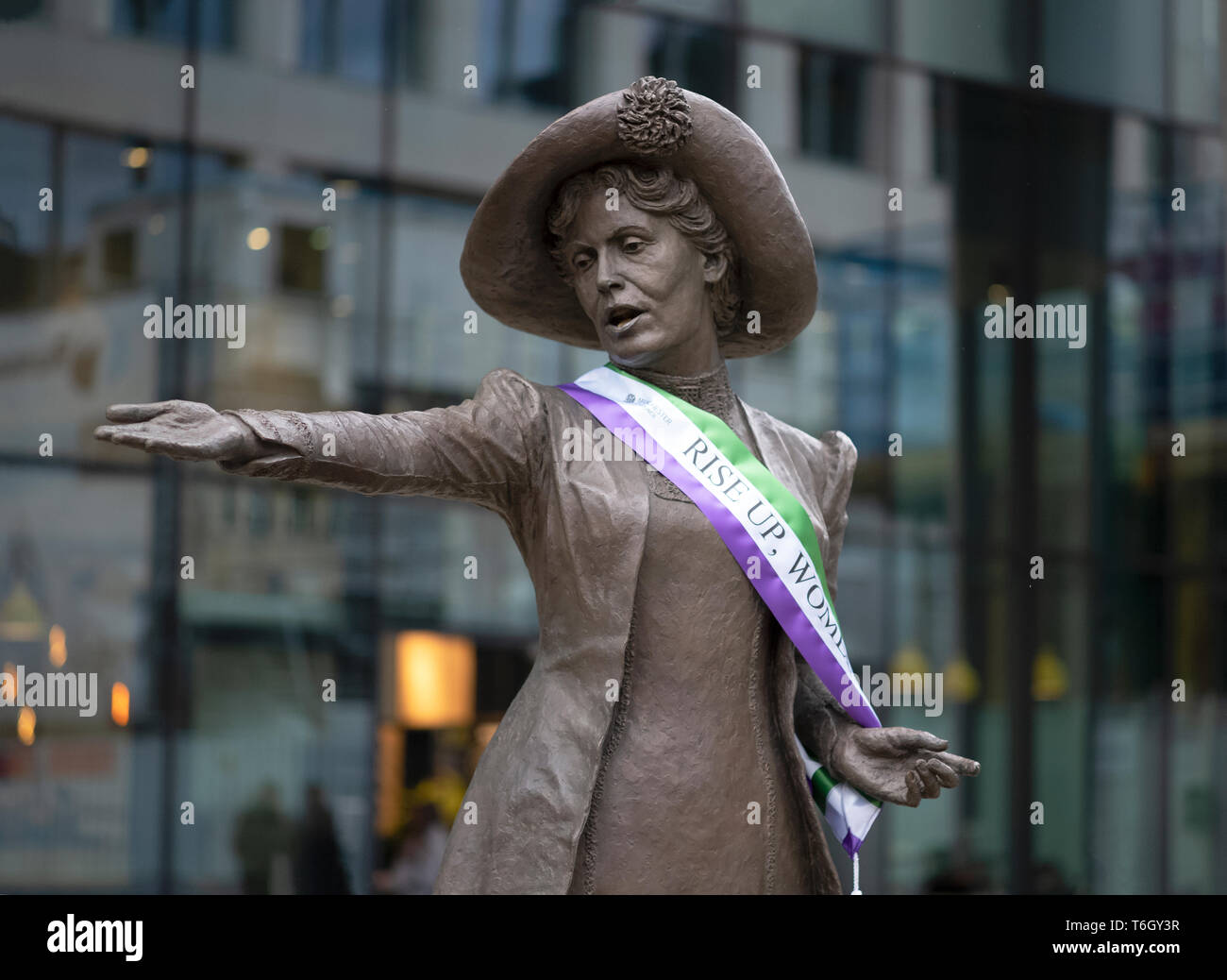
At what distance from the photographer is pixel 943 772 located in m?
3.71

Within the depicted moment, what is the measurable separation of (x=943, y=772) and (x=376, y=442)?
1473 millimetres

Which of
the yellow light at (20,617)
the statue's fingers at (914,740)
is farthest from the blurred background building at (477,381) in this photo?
the statue's fingers at (914,740)

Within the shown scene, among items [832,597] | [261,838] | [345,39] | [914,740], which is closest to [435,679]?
[261,838]

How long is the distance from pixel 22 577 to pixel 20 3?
356 cm

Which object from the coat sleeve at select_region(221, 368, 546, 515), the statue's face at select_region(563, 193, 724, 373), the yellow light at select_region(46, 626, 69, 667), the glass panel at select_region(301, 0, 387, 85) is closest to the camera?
the coat sleeve at select_region(221, 368, 546, 515)

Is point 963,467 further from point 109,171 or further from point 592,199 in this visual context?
point 592,199

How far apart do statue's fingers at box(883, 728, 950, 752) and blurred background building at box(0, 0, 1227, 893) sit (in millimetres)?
6657

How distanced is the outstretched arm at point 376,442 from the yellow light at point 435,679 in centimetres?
679

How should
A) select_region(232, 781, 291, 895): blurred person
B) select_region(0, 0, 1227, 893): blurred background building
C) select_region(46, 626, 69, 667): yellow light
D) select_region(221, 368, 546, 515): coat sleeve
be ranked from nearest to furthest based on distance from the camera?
1. select_region(221, 368, 546, 515): coat sleeve
2. select_region(46, 626, 69, 667): yellow light
3. select_region(232, 781, 291, 895): blurred person
4. select_region(0, 0, 1227, 893): blurred background building

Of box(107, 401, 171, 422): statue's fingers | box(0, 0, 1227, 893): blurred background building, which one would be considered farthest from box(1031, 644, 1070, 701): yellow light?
box(107, 401, 171, 422): statue's fingers

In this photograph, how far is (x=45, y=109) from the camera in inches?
403

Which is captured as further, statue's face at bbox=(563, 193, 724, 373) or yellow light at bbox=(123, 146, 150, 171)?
yellow light at bbox=(123, 146, 150, 171)

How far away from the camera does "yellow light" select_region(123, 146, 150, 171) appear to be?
1038 centimetres

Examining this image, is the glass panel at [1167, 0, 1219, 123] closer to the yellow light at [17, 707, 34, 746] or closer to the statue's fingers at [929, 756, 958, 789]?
the yellow light at [17, 707, 34, 746]
